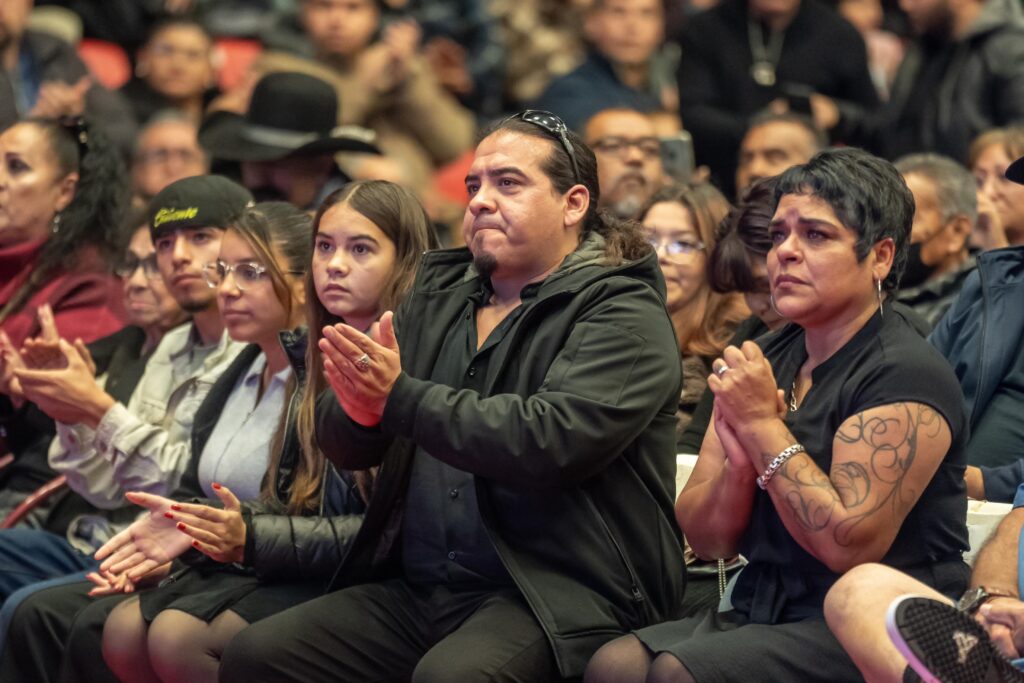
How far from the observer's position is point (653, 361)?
12.2ft

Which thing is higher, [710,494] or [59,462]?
[710,494]

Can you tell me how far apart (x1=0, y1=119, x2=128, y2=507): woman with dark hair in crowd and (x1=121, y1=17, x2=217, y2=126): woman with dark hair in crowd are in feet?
7.31

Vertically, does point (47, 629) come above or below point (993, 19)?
below

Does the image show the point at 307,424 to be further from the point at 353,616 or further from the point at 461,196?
the point at 461,196

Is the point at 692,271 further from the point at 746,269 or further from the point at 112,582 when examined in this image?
the point at 112,582

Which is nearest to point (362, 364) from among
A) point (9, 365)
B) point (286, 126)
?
point (9, 365)

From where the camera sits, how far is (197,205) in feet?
16.6

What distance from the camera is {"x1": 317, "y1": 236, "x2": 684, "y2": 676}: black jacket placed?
357 centimetres

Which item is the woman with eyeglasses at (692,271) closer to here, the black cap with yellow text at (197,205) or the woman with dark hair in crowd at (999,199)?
the woman with dark hair in crowd at (999,199)

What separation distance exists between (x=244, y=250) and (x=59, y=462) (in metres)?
0.90

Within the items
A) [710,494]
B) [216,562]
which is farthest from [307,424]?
[710,494]

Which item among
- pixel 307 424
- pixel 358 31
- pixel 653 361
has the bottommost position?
pixel 307 424

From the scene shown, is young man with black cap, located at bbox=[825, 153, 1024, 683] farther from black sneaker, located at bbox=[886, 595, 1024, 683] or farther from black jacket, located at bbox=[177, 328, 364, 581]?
black jacket, located at bbox=[177, 328, 364, 581]

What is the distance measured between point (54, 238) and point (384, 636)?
95.4 inches
